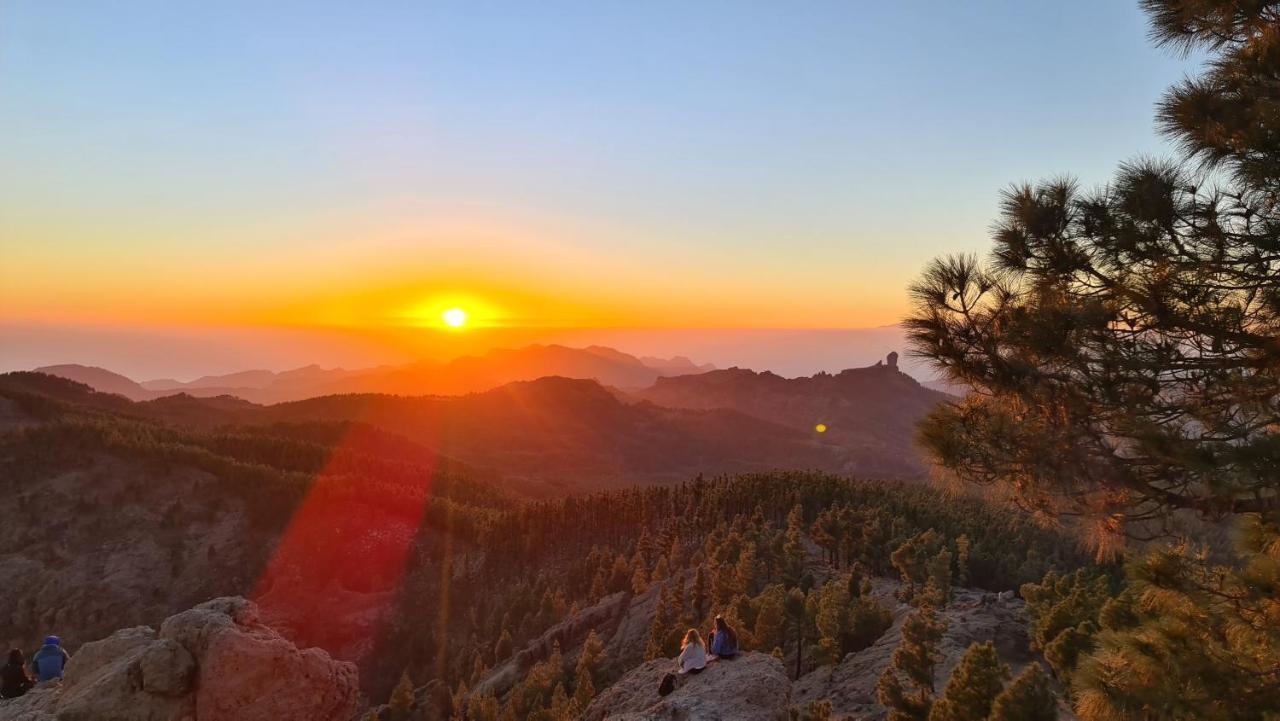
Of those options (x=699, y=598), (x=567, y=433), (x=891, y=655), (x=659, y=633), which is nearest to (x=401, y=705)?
(x=659, y=633)

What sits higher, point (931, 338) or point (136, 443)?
point (931, 338)

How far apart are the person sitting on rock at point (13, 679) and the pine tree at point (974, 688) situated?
2558 cm

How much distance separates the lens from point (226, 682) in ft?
52.6

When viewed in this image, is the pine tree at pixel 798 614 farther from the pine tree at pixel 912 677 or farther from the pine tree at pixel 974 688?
the pine tree at pixel 974 688

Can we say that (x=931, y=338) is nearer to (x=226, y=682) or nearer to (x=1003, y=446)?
(x=1003, y=446)

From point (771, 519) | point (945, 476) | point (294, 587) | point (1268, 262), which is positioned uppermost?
point (1268, 262)

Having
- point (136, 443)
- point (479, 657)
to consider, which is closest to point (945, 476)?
point (479, 657)

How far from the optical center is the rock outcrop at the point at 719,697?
1092 cm

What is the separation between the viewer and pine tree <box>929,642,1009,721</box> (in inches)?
488

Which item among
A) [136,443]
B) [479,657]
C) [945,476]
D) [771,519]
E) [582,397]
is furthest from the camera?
[582,397]

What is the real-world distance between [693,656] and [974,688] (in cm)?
577

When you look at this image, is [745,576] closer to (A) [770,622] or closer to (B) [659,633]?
(B) [659,633]

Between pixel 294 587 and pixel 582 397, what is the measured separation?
12240 cm

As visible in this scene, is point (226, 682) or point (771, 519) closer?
point (226, 682)
